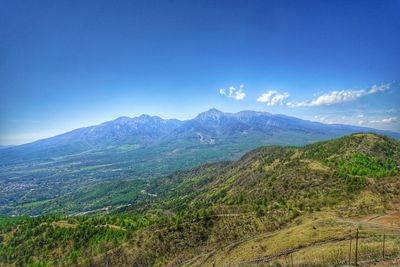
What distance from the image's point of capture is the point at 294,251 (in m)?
Result: 19.1

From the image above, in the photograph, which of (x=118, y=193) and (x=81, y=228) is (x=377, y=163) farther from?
(x=118, y=193)

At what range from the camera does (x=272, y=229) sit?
89.0 feet

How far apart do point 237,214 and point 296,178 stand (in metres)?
15.9

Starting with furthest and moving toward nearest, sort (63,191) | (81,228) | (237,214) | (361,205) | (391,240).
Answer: (63,191)
(81,228)
(237,214)
(361,205)
(391,240)

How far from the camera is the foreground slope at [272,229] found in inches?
788

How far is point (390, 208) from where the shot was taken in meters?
26.3

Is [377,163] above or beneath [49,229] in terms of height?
above

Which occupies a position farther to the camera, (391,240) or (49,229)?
(49,229)

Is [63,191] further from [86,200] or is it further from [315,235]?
[315,235]

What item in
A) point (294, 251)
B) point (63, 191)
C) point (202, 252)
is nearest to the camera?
point (294, 251)

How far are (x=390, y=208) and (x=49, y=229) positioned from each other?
46350 mm

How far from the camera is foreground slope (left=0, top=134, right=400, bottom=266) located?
20.0 m

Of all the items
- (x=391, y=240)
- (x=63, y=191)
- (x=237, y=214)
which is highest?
(x=391, y=240)

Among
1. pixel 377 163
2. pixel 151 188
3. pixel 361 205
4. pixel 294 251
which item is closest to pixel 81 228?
pixel 294 251
